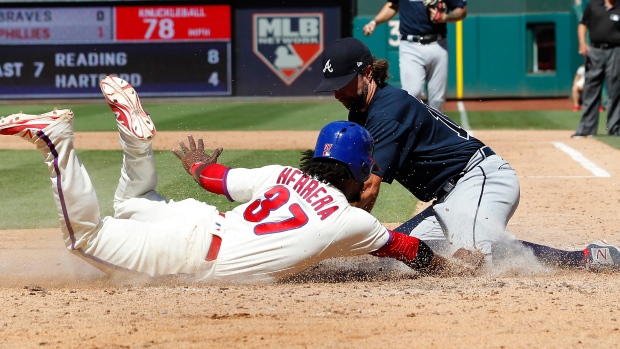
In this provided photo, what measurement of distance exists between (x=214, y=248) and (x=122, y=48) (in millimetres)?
18824

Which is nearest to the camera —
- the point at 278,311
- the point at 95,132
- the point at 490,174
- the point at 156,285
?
the point at 278,311

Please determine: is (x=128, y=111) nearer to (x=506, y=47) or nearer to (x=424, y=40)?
(x=424, y=40)

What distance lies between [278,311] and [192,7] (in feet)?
63.6

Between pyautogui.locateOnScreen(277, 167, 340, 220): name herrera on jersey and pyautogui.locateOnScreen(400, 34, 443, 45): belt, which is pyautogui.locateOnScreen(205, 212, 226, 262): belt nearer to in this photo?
pyautogui.locateOnScreen(277, 167, 340, 220): name herrera on jersey

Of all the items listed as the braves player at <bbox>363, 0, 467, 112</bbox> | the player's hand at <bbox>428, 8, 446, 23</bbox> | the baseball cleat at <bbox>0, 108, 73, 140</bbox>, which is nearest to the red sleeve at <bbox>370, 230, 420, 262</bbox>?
the baseball cleat at <bbox>0, 108, 73, 140</bbox>

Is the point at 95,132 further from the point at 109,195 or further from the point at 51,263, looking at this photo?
the point at 51,263

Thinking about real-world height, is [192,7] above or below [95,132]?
above

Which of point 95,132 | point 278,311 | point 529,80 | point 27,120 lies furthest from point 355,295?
point 529,80

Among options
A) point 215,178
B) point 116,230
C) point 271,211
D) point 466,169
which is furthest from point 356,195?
point 116,230

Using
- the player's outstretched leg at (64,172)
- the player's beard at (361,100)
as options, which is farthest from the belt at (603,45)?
the player's outstretched leg at (64,172)

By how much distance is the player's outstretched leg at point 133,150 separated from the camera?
15.6 ft

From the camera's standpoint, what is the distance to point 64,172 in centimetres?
426

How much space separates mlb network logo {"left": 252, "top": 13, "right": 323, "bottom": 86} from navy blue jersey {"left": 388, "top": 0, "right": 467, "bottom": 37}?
12952mm

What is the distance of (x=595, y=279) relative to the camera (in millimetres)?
4699
